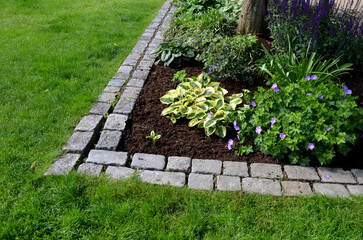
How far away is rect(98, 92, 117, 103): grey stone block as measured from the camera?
366cm

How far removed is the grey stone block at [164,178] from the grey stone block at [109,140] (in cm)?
46

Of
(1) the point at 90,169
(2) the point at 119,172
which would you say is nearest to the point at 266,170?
(2) the point at 119,172

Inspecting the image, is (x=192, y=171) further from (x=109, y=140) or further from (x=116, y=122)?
(x=116, y=122)

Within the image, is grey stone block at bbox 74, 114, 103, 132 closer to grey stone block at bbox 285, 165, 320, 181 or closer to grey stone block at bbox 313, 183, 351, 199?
grey stone block at bbox 285, 165, 320, 181

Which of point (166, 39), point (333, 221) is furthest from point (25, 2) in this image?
point (333, 221)

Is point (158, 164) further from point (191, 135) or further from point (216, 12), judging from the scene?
point (216, 12)

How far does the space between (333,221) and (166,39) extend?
3.78 m

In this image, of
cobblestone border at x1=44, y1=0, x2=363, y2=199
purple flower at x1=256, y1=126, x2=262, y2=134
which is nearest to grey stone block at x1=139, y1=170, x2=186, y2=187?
cobblestone border at x1=44, y1=0, x2=363, y2=199

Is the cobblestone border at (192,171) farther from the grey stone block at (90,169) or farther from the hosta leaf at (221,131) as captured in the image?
the hosta leaf at (221,131)

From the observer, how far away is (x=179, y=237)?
2.15 meters

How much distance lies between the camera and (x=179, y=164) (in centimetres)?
280

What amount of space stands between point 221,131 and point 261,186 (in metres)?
0.73

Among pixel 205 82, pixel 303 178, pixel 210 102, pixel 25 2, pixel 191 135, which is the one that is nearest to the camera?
pixel 303 178

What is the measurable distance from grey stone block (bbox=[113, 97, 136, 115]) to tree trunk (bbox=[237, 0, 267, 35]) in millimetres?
2102
